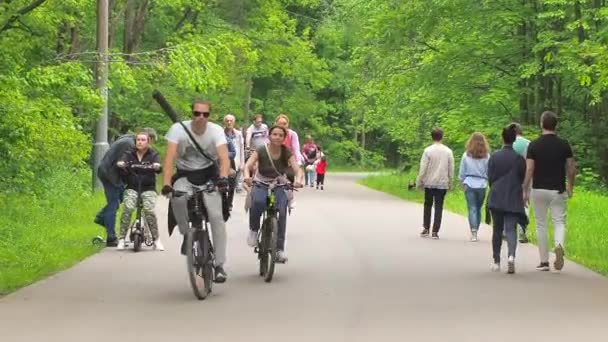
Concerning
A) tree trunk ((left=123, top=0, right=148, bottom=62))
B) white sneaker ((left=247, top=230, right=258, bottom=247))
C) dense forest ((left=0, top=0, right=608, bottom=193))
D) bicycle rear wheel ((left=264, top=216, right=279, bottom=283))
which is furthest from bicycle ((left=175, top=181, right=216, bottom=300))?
tree trunk ((left=123, top=0, right=148, bottom=62))

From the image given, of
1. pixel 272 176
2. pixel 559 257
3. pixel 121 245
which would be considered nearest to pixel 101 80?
pixel 121 245

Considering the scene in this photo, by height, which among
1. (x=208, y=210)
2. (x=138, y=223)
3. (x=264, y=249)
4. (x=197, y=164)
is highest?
(x=197, y=164)

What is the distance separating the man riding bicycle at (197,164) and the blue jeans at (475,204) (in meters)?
6.95

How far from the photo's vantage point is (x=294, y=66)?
1617 inches

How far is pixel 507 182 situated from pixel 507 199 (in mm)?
205

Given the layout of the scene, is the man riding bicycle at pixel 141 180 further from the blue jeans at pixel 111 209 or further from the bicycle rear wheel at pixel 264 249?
the bicycle rear wheel at pixel 264 249

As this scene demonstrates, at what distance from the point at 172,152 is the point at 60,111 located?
8085 mm

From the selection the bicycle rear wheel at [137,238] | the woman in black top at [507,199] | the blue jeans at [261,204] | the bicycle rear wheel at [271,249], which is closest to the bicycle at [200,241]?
the bicycle rear wheel at [271,249]

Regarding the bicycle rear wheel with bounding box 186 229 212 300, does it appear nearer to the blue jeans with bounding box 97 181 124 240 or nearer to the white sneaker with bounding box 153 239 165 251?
the white sneaker with bounding box 153 239 165 251

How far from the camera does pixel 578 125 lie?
30438mm

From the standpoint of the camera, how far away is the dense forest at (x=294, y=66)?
17.2 meters

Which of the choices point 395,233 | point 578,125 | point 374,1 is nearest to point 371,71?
point 374,1

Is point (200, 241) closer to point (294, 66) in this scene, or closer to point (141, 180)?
point (141, 180)

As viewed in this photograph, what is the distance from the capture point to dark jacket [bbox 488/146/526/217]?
12.3m
